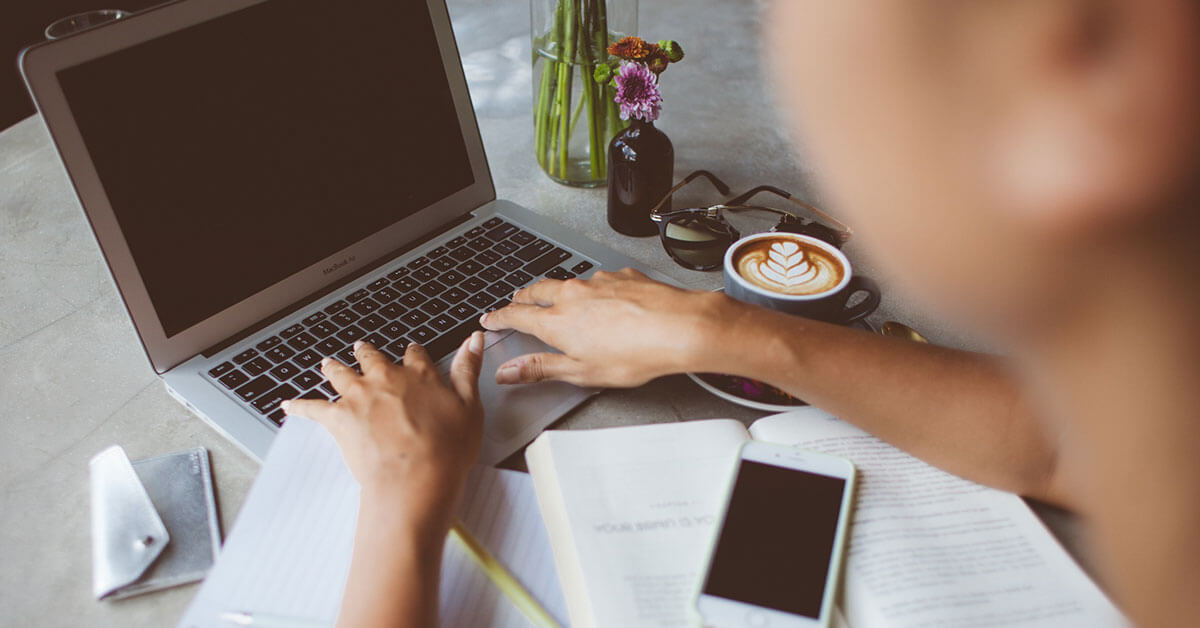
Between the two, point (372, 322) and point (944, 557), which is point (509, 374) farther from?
point (944, 557)

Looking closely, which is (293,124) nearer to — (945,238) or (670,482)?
(670,482)

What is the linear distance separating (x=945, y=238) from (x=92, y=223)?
2.61ft

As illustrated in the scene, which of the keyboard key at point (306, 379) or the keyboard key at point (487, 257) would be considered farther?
the keyboard key at point (487, 257)

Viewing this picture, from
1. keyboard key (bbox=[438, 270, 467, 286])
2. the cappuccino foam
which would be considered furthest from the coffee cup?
keyboard key (bbox=[438, 270, 467, 286])

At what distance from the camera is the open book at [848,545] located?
0.63 metres

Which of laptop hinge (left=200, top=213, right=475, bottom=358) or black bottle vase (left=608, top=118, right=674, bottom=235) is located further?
black bottle vase (left=608, top=118, right=674, bottom=235)

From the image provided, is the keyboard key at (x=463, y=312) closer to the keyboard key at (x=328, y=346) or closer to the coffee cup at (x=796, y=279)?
the keyboard key at (x=328, y=346)

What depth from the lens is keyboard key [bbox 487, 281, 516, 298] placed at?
1006mm

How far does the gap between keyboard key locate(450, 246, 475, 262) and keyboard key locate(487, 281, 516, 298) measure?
0.23 feet

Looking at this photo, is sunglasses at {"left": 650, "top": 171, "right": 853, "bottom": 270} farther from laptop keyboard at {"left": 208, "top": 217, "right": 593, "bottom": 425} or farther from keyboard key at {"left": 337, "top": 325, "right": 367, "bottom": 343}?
keyboard key at {"left": 337, "top": 325, "right": 367, "bottom": 343}

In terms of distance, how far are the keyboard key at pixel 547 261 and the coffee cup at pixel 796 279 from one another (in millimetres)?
251

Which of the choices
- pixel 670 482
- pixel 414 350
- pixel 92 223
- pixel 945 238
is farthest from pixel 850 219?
pixel 92 223

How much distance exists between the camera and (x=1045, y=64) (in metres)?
0.26

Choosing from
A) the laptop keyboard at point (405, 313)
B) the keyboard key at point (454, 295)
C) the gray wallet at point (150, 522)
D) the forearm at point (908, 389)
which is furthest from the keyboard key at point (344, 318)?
the forearm at point (908, 389)
